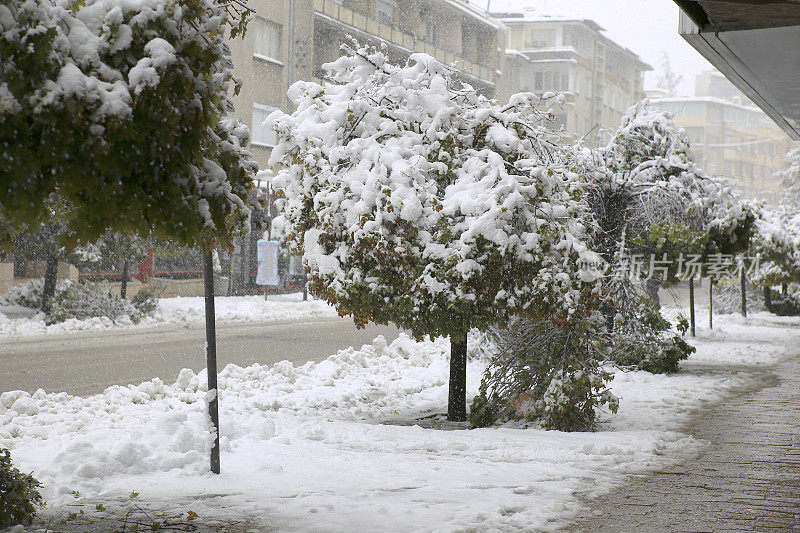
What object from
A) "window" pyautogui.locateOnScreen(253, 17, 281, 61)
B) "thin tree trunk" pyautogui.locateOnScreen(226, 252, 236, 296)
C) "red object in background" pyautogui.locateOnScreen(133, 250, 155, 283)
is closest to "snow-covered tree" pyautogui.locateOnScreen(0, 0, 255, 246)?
"red object in background" pyautogui.locateOnScreen(133, 250, 155, 283)

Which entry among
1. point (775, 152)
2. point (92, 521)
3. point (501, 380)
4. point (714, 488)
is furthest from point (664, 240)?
point (775, 152)

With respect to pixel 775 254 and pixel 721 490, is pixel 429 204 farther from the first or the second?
pixel 775 254

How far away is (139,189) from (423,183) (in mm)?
4054

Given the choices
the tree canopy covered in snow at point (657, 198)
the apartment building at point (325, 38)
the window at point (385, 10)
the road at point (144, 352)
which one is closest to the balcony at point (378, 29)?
the apartment building at point (325, 38)

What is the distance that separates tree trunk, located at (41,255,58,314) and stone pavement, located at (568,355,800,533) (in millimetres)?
15516

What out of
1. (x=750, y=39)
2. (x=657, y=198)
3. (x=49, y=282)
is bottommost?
(x=49, y=282)

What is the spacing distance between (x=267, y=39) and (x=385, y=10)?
11468 mm

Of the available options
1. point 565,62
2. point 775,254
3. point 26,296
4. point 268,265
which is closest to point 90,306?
point 26,296

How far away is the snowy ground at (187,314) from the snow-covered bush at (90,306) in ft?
0.88

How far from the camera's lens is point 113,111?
3371 mm

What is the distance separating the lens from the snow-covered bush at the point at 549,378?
25.9 feet

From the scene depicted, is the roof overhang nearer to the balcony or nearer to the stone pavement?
the stone pavement

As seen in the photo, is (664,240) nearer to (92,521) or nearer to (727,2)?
(727,2)

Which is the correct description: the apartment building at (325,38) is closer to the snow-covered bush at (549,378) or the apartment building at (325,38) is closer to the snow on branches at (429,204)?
the snow on branches at (429,204)
